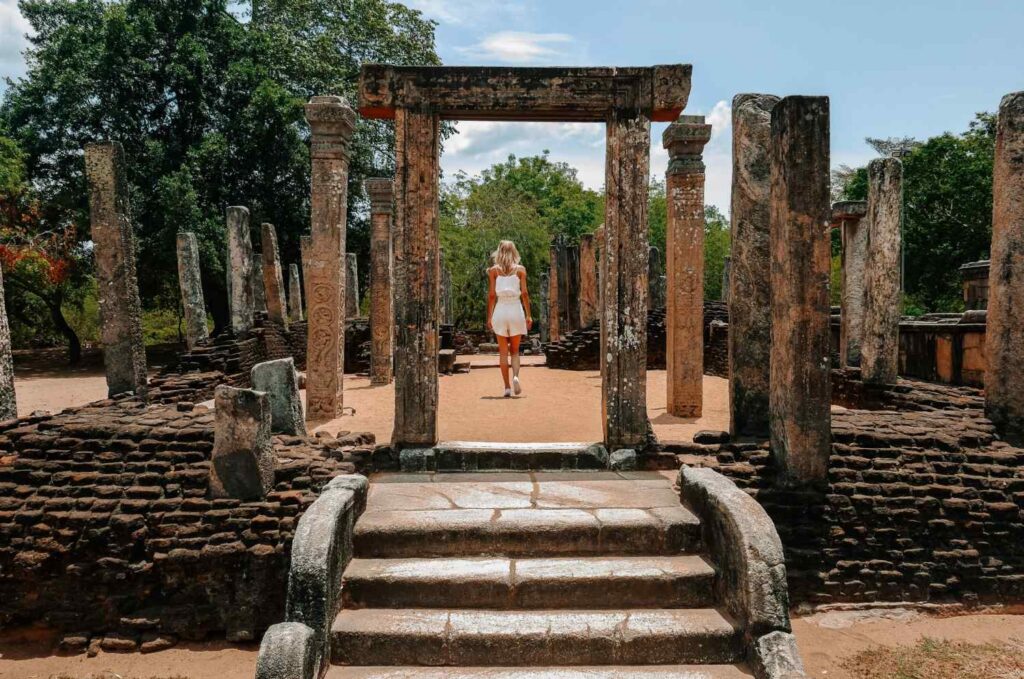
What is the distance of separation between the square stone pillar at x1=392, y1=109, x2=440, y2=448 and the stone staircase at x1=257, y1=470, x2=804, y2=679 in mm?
952

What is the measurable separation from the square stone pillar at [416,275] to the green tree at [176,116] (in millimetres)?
15962

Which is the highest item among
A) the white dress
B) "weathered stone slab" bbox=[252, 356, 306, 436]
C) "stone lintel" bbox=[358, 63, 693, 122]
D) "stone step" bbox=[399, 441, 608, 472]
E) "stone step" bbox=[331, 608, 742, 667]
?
"stone lintel" bbox=[358, 63, 693, 122]

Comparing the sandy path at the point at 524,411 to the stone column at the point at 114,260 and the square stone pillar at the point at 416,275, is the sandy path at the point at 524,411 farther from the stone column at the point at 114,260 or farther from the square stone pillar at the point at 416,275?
the stone column at the point at 114,260

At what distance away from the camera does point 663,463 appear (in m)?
5.57

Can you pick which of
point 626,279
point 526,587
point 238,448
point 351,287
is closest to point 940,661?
point 526,587

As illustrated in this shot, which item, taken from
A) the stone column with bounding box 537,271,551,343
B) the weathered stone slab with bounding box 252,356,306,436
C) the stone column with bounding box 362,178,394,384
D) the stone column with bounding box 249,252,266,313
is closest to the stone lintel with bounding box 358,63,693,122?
the weathered stone slab with bounding box 252,356,306,436

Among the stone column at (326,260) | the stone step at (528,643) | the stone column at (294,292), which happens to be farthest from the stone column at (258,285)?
the stone step at (528,643)

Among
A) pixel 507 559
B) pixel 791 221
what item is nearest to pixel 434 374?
pixel 507 559

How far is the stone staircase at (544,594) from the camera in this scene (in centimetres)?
353

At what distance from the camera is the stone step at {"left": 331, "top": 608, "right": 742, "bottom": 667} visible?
3.54 m

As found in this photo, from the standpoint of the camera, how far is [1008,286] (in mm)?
6043

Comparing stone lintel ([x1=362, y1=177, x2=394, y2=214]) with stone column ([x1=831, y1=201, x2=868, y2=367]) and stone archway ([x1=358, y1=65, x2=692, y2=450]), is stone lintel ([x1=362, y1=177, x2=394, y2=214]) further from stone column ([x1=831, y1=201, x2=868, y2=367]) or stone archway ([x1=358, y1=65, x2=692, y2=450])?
stone column ([x1=831, y1=201, x2=868, y2=367])

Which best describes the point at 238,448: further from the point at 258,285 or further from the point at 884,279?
the point at 258,285

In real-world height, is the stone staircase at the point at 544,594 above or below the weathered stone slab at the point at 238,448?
below
